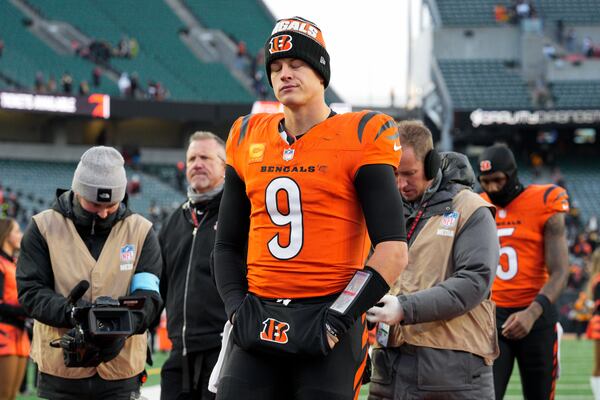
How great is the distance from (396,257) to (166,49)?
36.2 meters

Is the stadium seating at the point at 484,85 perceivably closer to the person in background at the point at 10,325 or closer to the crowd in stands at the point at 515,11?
the crowd in stands at the point at 515,11

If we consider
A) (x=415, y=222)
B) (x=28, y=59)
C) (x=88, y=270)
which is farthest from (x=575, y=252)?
(x=88, y=270)

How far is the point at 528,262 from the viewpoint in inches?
243

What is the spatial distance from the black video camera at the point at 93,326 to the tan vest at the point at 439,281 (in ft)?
3.66

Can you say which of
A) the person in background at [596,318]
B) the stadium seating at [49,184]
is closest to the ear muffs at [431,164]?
the person in background at [596,318]

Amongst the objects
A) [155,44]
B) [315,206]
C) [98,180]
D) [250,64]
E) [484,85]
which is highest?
[155,44]

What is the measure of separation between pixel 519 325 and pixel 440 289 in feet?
5.78

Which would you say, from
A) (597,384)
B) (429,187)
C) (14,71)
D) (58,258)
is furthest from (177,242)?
(14,71)

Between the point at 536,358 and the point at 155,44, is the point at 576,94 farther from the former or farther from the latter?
the point at 536,358

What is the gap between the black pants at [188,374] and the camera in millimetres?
5406

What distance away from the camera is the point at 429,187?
14.6 ft

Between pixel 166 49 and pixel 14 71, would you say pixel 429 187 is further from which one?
pixel 166 49

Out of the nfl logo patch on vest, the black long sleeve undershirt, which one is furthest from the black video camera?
the black long sleeve undershirt

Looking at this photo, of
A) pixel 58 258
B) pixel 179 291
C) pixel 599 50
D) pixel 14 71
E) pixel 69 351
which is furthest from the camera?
→ pixel 599 50
